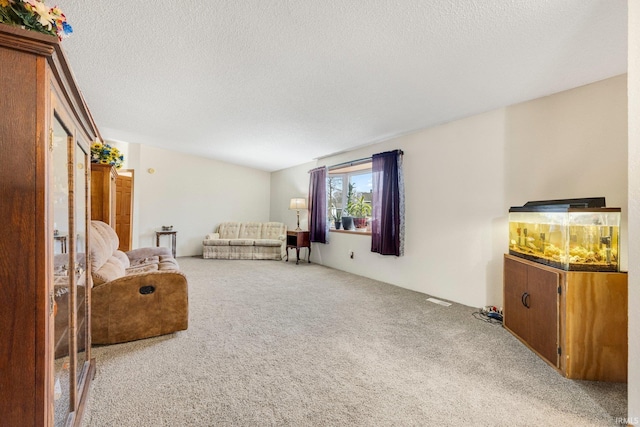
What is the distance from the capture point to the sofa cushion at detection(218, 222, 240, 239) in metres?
6.82

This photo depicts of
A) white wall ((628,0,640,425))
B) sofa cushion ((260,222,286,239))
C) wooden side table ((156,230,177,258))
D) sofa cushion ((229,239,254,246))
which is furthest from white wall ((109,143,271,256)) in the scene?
white wall ((628,0,640,425))

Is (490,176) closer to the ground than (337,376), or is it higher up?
higher up

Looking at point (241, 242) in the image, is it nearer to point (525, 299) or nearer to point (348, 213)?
point (348, 213)

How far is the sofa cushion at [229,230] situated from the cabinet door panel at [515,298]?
5.69m

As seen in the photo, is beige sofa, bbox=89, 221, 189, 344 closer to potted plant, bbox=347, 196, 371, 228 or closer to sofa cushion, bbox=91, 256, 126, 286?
sofa cushion, bbox=91, 256, 126, 286

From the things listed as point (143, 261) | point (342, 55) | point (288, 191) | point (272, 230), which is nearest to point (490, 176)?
point (342, 55)

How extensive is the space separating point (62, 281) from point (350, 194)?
4430 millimetres

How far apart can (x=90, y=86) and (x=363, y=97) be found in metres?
3.07

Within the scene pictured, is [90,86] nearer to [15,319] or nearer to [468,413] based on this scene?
[15,319]

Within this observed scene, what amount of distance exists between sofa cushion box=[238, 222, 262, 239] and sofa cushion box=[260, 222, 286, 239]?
0.10m

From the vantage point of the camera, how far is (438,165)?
3.50 metres

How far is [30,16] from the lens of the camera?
76 centimetres

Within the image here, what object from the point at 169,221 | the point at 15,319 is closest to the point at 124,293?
the point at 15,319

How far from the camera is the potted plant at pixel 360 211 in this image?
487cm
